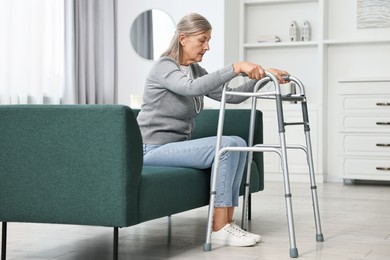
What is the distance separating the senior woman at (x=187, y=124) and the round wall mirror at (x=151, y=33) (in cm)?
354

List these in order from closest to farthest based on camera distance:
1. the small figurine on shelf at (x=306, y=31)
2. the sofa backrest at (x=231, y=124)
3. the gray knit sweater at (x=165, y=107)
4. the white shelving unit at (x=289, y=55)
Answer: the gray knit sweater at (x=165, y=107) → the sofa backrest at (x=231, y=124) → the white shelving unit at (x=289, y=55) → the small figurine on shelf at (x=306, y=31)

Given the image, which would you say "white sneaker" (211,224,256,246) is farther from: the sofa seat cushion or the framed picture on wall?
the framed picture on wall

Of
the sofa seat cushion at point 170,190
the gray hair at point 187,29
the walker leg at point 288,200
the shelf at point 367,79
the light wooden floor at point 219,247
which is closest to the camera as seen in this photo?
the sofa seat cushion at point 170,190

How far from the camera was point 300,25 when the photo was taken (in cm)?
690

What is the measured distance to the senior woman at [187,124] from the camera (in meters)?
3.22

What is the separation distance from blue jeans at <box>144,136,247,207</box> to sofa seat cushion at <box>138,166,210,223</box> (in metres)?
0.06

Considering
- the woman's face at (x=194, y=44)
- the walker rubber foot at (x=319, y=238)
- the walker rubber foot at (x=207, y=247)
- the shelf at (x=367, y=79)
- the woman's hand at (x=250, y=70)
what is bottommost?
the walker rubber foot at (x=319, y=238)

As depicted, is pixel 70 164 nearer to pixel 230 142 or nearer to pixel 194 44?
pixel 230 142

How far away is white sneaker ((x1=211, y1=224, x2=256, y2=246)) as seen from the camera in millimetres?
3268

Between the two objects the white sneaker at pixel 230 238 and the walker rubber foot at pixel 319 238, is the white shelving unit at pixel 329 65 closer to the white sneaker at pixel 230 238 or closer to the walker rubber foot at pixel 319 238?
the walker rubber foot at pixel 319 238

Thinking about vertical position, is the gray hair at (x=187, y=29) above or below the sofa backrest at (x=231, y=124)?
above

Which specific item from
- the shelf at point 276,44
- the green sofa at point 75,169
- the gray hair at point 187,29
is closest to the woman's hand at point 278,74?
the gray hair at point 187,29

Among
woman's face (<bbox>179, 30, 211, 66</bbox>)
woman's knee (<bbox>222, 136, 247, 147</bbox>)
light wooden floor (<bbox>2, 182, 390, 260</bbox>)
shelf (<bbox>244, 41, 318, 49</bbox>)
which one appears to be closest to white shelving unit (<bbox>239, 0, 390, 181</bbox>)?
shelf (<bbox>244, 41, 318, 49</bbox>)

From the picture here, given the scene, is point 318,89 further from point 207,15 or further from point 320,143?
point 207,15
